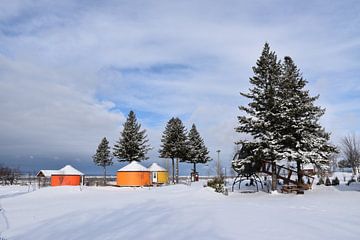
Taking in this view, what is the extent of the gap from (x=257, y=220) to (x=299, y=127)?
19.0 m

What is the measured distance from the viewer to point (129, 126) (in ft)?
207

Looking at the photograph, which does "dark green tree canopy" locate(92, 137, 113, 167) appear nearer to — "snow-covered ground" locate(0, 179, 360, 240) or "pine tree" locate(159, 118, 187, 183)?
"pine tree" locate(159, 118, 187, 183)

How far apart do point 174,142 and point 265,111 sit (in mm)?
32248

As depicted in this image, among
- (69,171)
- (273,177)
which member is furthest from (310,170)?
(69,171)

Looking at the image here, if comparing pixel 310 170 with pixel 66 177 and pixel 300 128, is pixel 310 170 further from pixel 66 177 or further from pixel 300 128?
pixel 66 177

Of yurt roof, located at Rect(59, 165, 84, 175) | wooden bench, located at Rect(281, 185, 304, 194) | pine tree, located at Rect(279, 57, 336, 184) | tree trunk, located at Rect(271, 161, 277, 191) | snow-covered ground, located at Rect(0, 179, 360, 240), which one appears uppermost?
pine tree, located at Rect(279, 57, 336, 184)

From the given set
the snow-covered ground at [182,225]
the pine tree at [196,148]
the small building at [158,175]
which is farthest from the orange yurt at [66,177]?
the snow-covered ground at [182,225]

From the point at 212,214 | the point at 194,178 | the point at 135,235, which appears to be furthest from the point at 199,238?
the point at 194,178

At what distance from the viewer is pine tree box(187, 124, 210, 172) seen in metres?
69.8

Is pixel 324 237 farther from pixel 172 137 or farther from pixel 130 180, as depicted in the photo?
pixel 172 137

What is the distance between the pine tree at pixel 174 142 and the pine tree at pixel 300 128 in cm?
3139

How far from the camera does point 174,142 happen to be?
6500 cm

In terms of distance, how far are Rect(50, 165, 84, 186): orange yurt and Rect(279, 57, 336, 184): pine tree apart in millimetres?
34129

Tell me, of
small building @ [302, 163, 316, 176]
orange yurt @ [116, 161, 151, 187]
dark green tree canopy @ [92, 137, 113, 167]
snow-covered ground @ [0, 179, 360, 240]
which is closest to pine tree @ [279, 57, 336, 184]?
small building @ [302, 163, 316, 176]
